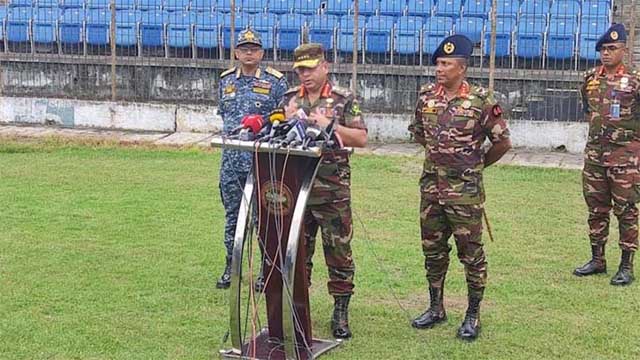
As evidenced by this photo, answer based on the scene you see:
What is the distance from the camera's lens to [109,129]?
1686 cm

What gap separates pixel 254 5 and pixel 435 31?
3491 mm

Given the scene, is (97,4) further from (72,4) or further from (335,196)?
(335,196)

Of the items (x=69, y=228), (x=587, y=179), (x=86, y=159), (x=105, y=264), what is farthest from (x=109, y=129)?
(x=587, y=179)

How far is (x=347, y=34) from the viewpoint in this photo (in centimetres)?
1642

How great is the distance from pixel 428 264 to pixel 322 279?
1.40 metres

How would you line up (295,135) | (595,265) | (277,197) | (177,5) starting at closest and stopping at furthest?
(295,135) < (277,197) < (595,265) < (177,5)

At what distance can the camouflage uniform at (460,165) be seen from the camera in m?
6.06

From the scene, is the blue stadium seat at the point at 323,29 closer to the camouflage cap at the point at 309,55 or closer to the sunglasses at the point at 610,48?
the sunglasses at the point at 610,48

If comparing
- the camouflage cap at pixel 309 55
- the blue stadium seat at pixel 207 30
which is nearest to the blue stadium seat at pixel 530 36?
the blue stadium seat at pixel 207 30

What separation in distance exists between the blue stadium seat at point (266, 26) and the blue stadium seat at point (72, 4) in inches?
144

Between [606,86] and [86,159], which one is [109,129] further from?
[606,86]

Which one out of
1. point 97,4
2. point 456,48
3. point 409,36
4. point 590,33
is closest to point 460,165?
point 456,48

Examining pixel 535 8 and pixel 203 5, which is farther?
pixel 203 5

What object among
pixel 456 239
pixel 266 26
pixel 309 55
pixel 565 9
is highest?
pixel 565 9
